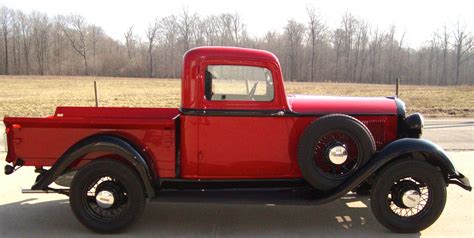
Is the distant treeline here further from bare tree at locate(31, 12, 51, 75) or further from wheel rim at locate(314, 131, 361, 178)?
wheel rim at locate(314, 131, 361, 178)

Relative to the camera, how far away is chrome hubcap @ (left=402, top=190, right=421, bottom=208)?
3.98 meters

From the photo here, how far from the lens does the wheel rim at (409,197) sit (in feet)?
13.1

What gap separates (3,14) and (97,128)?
276 feet

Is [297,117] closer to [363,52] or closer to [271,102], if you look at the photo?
[271,102]

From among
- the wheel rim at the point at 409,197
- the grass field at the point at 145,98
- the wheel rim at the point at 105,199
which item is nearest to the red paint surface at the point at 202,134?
the wheel rim at the point at 105,199

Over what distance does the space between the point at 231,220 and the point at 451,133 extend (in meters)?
8.00

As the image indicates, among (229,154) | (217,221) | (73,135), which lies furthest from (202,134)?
(73,135)

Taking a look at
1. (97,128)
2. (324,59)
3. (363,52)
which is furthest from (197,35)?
(97,128)

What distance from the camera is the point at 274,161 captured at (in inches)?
167

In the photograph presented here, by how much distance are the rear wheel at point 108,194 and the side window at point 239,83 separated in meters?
Answer: 1.21

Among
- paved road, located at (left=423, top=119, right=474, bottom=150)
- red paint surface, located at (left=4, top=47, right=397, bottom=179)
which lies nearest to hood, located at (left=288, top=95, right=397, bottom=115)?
red paint surface, located at (left=4, top=47, right=397, bottom=179)

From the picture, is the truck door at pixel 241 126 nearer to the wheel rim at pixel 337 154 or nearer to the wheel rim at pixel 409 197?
the wheel rim at pixel 337 154

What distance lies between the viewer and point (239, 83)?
166 inches

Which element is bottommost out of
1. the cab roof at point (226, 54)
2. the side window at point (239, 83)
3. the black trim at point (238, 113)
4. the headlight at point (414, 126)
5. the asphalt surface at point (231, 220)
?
the asphalt surface at point (231, 220)
